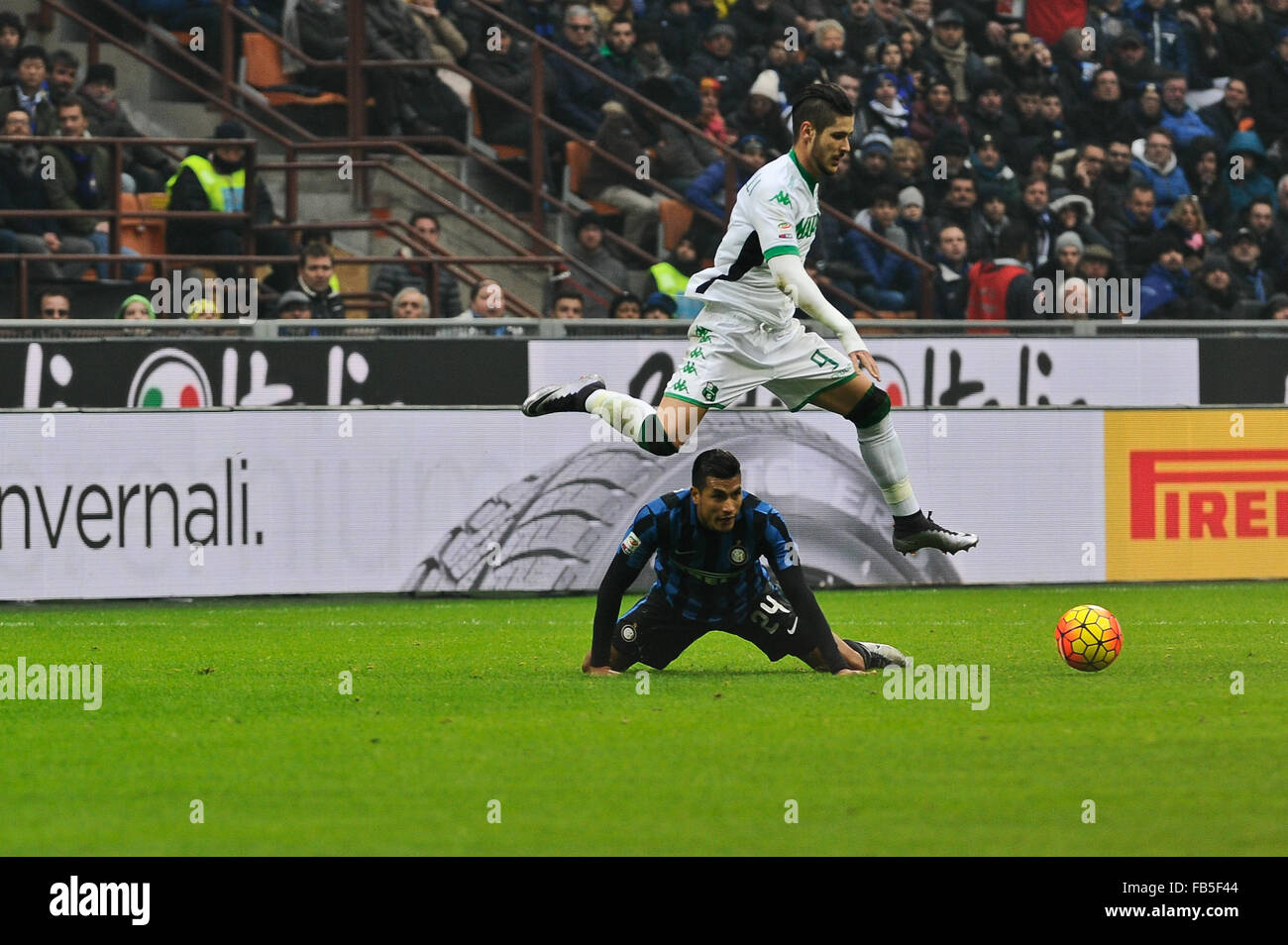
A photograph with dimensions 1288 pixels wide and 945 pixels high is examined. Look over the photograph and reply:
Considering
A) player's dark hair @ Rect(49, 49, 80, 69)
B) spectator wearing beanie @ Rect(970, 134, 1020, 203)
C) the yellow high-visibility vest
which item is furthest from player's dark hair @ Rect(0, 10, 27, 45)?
spectator wearing beanie @ Rect(970, 134, 1020, 203)

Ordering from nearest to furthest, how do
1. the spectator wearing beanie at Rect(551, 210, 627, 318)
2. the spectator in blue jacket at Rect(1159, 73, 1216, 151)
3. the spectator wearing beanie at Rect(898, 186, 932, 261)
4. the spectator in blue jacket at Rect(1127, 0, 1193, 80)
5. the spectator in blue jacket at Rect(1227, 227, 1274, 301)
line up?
the spectator wearing beanie at Rect(551, 210, 627, 318) → the spectator wearing beanie at Rect(898, 186, 932, 261) → the spectator in blue jacket at Rect(1227, 227, 1274, 301) → the spectator in blue jacket at Rect(1159, 73, 1216, 151) → the spectator in blue jacket at Rect(1127, 0, 1193, 80)

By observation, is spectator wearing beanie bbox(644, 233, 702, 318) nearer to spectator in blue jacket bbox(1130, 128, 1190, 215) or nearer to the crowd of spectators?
the crowd of spectators

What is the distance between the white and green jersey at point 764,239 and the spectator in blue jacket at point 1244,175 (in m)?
12.4

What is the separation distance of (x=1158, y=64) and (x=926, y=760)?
16707 millimetres

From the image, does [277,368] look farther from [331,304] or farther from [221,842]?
[221,842]

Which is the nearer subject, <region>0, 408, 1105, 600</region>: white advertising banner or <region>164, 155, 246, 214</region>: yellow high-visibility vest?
<region>0, 408, 1105, 600</region>: white advertising banner

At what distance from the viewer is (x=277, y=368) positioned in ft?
45.5

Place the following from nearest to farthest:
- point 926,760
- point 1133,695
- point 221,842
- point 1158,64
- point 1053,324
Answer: point 221,842, point 926,760, point 1133,695, point 1053,324, point 1158,64

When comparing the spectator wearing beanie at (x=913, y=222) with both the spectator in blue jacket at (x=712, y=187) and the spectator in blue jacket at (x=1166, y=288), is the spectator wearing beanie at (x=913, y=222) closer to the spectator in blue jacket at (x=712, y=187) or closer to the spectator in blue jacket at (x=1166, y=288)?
the spectator in blue jacket at (x=712, y=187)

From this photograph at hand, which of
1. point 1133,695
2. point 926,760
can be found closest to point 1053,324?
point 1133,695

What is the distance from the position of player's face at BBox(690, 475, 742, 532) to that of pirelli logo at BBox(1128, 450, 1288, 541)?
6756mm

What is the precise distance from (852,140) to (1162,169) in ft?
11.6

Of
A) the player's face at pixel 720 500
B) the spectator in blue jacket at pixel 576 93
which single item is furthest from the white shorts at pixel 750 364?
the spectator in blue jacket at pixel 576 93

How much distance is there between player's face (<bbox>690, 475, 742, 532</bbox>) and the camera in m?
8.30
